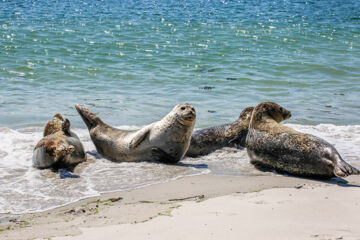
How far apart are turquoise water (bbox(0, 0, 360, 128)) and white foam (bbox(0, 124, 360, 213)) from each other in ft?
5.59

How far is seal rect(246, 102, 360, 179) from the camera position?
18.7 feet

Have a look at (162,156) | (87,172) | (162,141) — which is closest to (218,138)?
(162,141)

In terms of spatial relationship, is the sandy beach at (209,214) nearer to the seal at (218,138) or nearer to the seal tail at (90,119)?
the seal at (218,138)

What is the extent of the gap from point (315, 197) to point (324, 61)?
40.0ft

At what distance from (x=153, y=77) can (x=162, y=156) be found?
6683mm

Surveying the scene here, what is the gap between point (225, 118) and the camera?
383 inches

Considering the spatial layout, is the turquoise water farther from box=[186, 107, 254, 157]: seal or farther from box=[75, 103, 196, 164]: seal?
box=[75, 103, 196, 164]: seal

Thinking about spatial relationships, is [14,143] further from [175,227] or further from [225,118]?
[175,227]

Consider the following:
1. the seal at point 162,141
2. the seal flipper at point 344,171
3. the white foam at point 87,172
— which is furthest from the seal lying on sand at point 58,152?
the seal flipper at point 344,171

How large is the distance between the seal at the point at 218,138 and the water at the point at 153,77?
207 millimetres

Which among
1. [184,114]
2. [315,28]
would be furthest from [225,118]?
[315,28]

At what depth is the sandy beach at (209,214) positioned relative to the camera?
3623mm

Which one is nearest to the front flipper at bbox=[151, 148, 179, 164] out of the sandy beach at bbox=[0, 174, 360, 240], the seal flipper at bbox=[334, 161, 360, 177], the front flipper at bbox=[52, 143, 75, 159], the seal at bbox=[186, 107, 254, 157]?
the seal at bbox=[186, 107, 254, 157]

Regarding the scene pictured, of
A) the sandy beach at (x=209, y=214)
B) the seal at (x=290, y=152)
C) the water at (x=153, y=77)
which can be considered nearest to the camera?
the sandy beach at (x=209, y=214)
